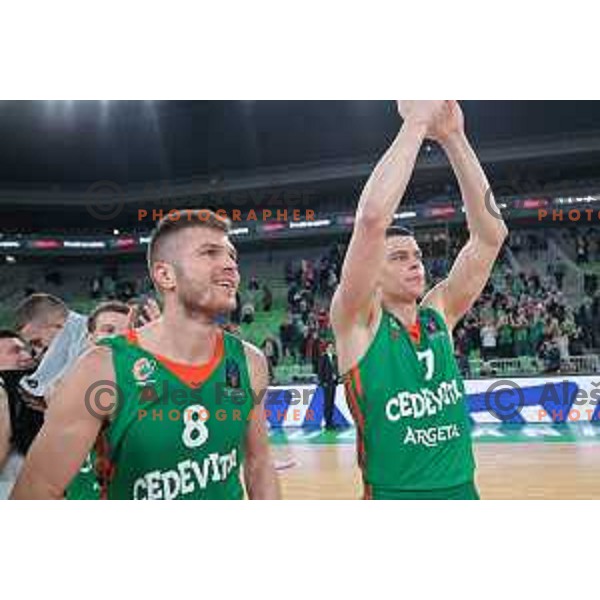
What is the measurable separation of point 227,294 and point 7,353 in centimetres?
121

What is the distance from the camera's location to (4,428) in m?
2.83

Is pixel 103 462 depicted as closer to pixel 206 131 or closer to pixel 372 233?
pixel 372 233

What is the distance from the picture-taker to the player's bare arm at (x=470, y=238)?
2.85 metres

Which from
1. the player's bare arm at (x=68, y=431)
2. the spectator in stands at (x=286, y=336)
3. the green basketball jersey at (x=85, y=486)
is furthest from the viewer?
the spectator in stands at (x=286, y=336)

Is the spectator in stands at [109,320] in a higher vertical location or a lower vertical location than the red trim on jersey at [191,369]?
higher

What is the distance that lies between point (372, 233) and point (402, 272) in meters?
0.46

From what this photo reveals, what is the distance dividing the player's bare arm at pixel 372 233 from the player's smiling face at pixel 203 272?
Answer: 441 millimetres

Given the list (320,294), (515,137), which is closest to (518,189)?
(515,137)

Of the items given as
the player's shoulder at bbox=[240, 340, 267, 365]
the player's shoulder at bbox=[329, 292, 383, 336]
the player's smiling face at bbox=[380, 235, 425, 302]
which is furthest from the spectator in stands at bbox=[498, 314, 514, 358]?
the player's shoulder at bbox=[240, 340, 267, 365]

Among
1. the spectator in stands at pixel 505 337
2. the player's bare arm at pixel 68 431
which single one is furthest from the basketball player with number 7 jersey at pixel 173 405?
the spectator in stands at pixel 505 337

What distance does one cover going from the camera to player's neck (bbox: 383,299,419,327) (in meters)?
2.80

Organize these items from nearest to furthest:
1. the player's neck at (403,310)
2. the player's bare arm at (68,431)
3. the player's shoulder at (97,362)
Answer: the player's bare arm at (68,431)
the player's shoulder at (97,362)
the player's neck at (403,310)

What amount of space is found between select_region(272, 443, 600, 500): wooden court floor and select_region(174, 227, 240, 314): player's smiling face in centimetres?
122

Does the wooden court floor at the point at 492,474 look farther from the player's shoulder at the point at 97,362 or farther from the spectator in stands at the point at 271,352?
the player's shoulder at the point at 97,362
